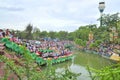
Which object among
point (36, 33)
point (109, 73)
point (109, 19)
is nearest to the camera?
point (109, 73)

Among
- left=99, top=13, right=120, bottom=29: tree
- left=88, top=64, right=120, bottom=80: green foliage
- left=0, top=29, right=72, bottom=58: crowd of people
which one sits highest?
left=99, top=13, right=120, bottom=29: tree

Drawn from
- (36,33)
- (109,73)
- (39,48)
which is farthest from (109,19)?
(109,73)

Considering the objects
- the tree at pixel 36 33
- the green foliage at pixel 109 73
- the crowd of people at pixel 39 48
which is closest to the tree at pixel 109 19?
the crowd of people at pixel 39 48

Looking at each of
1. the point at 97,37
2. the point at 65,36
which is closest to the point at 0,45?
the point at 97,37

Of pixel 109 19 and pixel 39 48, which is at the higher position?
pixel 109 19

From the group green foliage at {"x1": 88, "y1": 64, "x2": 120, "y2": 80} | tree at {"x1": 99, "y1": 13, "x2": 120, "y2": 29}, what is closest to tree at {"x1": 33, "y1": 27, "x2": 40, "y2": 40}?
tree at {"x1": 99, "y1": 13, "x2": 120, "y2": 29}

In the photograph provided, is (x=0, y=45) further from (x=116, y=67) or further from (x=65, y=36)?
(x=65, y=36)

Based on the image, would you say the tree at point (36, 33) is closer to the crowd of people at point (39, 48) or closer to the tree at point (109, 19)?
the tree at point (109, 19)

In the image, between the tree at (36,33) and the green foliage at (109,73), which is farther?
the tree at (36,33)

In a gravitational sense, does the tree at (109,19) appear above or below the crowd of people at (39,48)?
above

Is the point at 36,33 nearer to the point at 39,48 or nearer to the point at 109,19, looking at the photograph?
the point at 109,19

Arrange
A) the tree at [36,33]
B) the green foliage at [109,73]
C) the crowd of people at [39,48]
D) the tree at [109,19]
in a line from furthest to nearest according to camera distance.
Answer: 1. the tree at [36,33]
2. the tree at [109,19]
3. the crowd of people at [39,48]
4. the green foliage at [109,73]

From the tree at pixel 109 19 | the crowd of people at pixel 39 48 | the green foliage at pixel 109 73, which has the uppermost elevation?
the tree at pixel 109 19

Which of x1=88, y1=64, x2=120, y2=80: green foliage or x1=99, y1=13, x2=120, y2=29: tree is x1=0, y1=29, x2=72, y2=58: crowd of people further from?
x1=99, y1=13, x2=120, y2=29: tree
